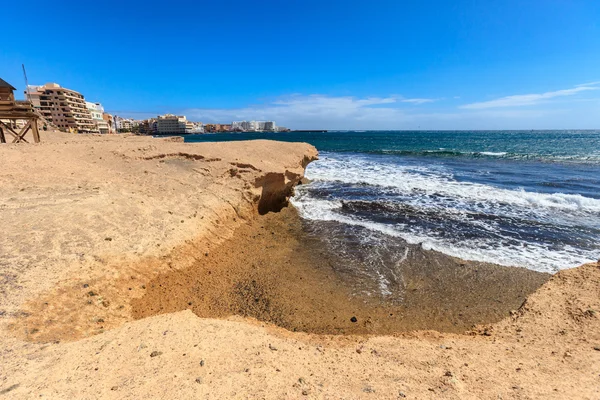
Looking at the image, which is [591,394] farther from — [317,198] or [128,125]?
[128,125]

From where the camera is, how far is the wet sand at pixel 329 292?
5.07 meters

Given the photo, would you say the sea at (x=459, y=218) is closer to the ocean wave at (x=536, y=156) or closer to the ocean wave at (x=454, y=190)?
the ocean wave at (x=454, y=190)

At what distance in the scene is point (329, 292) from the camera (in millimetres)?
6031

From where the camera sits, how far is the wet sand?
16.6ft

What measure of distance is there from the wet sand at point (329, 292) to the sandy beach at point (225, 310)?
0.04 metres

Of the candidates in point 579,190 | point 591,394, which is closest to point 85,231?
point 591,394

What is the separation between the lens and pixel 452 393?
112 inches

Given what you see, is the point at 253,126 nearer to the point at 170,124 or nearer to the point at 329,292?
the point at 170,124

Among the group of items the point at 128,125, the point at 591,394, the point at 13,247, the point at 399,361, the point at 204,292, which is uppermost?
the point at 128,125

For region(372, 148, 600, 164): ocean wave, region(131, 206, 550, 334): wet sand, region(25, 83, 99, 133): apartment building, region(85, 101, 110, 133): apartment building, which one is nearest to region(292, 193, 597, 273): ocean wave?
region(131, 206, 550, 334): wet sand

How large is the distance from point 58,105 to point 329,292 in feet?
309

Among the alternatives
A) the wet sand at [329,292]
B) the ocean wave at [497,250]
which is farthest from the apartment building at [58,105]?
the ocean wave at [497,250]

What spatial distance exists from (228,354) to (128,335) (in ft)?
4.75

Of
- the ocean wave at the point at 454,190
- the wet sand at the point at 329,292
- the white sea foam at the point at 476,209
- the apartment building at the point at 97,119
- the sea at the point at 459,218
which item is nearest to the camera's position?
the wet sand at the point at 329,292
